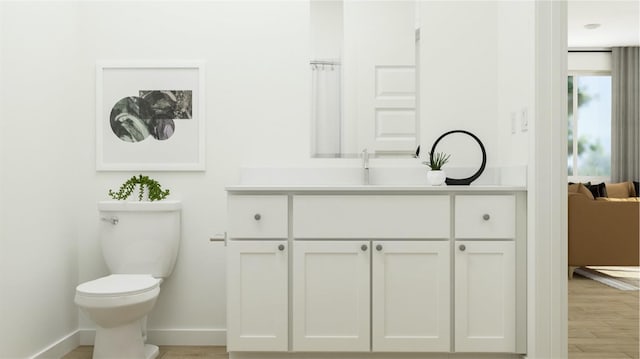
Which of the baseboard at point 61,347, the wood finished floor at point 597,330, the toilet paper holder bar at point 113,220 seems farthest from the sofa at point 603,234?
the baseboard at point 61,347

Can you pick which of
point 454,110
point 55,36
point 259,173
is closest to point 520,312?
point 454,110

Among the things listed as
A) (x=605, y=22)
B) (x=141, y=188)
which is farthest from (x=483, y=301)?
(x=605, y=22)

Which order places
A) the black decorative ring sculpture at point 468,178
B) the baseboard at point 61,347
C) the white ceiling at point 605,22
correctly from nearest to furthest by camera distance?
the baseboard at point 61,347
the black decorative ring sculpture at point 468,178
the white ceiling at point 605,22

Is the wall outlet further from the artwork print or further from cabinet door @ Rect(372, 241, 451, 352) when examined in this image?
the artwork print

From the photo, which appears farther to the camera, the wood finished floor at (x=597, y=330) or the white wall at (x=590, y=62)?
the white wall at (x=590, y=62)

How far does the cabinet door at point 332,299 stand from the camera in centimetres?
222

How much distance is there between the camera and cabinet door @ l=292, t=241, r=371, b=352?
87.5 inches

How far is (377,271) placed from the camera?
7.32 feet

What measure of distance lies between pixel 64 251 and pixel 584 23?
19.0 feet

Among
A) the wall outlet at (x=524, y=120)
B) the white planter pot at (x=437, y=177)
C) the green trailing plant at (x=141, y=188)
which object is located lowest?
the green trailing plant at (x=141, y=188)

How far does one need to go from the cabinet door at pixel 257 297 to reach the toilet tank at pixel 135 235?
507 millimetres

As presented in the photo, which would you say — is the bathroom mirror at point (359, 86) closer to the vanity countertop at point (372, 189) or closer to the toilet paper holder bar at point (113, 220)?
the vanity countertop at point (372, 189)

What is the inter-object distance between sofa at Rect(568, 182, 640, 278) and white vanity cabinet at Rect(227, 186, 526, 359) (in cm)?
236

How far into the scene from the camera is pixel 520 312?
2234 mm
